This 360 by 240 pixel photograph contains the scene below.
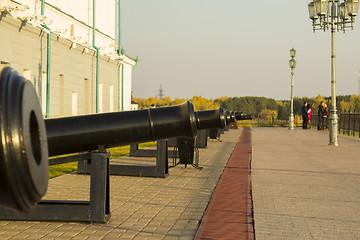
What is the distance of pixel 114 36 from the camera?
1801 inches

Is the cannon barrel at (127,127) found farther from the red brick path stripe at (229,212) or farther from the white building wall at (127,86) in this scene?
the white building wall at (127,86)

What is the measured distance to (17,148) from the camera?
126 centimetres

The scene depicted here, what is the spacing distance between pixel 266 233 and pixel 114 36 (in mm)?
41739

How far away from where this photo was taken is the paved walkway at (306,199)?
18.5 ft

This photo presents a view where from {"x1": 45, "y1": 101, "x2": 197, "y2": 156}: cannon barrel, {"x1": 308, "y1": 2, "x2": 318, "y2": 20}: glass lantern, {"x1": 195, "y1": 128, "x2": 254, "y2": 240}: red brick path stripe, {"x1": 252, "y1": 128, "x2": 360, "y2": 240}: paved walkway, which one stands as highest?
{"x1": 308, "y1": 2, "x2": 318, "y2": 20}: glass lantern

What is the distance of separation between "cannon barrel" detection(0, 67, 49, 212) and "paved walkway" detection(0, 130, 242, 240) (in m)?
4.11

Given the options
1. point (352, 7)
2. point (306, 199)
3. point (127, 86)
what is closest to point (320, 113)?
point (352, 7)

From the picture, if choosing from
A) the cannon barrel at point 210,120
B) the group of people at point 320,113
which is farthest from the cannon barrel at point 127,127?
the group of people at point 320,113

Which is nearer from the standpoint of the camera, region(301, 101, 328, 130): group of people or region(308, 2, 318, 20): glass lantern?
region(308, 2, 318, 20): glass lantern

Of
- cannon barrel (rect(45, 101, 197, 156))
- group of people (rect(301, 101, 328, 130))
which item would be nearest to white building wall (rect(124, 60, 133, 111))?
group of people (rect(301, 101, 328, 130))

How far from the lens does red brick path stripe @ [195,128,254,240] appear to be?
543 centimetres

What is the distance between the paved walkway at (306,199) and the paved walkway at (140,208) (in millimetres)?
842

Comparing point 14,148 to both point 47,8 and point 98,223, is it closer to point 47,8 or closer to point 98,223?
point 98,223

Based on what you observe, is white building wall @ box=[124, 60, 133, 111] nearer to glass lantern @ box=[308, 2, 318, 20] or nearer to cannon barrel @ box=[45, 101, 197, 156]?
glass lantern @ box=[308, 2, 318, 20]
